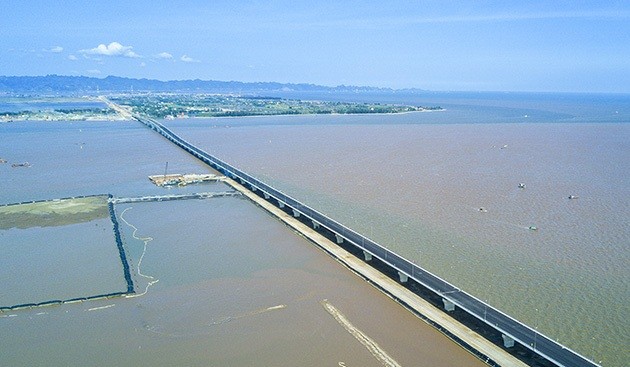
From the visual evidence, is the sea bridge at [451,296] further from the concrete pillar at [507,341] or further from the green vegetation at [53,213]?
the green vegetation at [53,213]

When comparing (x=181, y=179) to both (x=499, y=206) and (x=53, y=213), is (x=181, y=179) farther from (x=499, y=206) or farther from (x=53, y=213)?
(x=499, y=206)

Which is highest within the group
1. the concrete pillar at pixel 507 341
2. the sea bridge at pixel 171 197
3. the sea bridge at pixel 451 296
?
the sea bridge at pixel 451 296

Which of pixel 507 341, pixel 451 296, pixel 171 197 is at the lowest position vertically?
pixel 171 197

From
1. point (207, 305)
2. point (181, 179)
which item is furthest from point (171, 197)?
point (207, 305)

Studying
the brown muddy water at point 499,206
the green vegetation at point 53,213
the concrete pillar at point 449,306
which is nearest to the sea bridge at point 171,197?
the green vegetation at point 53,213

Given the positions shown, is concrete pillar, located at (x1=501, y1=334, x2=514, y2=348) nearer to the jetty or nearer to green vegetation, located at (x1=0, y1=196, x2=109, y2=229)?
green vegetation, located at (x1=0, y1=196, x2=109, y2=229)

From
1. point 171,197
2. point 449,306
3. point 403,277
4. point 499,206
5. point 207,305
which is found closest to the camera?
point 449,306

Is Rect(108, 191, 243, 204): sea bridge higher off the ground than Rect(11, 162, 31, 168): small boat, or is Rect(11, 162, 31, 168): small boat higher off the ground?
Rect(108, 191, 243, 204): sea bridge

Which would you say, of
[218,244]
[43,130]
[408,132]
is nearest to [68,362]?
[218,244]

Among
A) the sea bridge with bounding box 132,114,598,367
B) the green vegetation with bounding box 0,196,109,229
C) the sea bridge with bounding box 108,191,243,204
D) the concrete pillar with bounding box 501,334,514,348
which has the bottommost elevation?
the green vegetation with bounding box 0,196,109,229

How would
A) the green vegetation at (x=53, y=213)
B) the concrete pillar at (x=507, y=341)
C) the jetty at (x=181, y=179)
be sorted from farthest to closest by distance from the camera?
the jetty at (x=181, y=179), the green vegetation at (x=53, y=213), the concrete pillar at (x=507, y=341)

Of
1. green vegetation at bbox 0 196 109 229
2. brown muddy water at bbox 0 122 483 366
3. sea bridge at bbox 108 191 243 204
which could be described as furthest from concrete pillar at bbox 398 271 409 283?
green vegetation at bbox 0 196 109 229

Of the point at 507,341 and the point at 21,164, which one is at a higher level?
the point at 507,341
